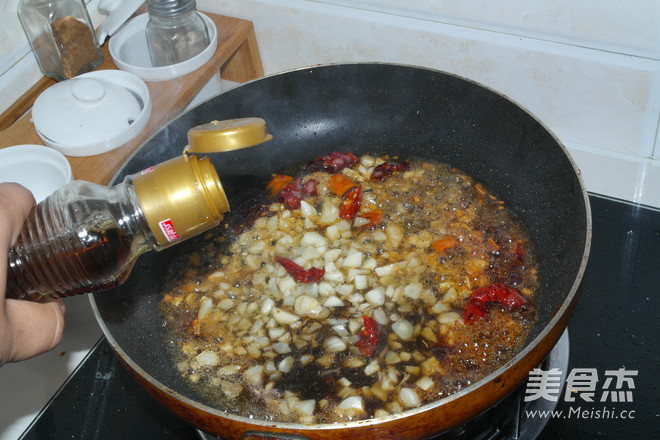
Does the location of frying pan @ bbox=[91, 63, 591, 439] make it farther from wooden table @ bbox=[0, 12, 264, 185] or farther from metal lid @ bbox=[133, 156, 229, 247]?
metal lid @ bbox=[133, 156, 229, 247]

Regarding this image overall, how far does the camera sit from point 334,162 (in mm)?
1228

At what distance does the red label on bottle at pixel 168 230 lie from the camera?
0.69m

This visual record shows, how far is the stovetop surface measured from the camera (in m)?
0.96

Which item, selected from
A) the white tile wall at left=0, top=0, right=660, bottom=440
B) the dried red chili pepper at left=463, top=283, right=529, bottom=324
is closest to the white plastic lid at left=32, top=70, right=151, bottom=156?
the white tile wall at left=0, top=0, right=660, bottom=440

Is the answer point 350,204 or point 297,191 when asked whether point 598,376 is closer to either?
point 350,204

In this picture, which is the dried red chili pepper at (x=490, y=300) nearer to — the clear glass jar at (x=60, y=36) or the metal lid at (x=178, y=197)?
the metal lid at (x=178, y=197)

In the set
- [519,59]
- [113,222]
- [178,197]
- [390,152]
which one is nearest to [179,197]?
[178,197]

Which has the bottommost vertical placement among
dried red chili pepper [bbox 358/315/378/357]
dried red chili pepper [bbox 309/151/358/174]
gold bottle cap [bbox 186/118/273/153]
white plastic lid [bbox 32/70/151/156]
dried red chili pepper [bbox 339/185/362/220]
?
dried red chili pepper [bbox 358/315/378/357]

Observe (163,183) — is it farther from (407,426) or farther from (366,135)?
(366,135)

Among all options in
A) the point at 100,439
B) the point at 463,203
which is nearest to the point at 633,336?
the point at 463,203

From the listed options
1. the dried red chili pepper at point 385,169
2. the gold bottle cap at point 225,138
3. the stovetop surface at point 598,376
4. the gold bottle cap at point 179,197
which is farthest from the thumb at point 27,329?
the dried red chili pepper at point 385,169

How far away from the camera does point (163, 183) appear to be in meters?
0.69

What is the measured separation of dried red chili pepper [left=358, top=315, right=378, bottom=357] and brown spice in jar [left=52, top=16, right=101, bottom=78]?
0.76m

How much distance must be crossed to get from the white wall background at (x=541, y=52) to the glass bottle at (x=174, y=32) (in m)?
0.14
